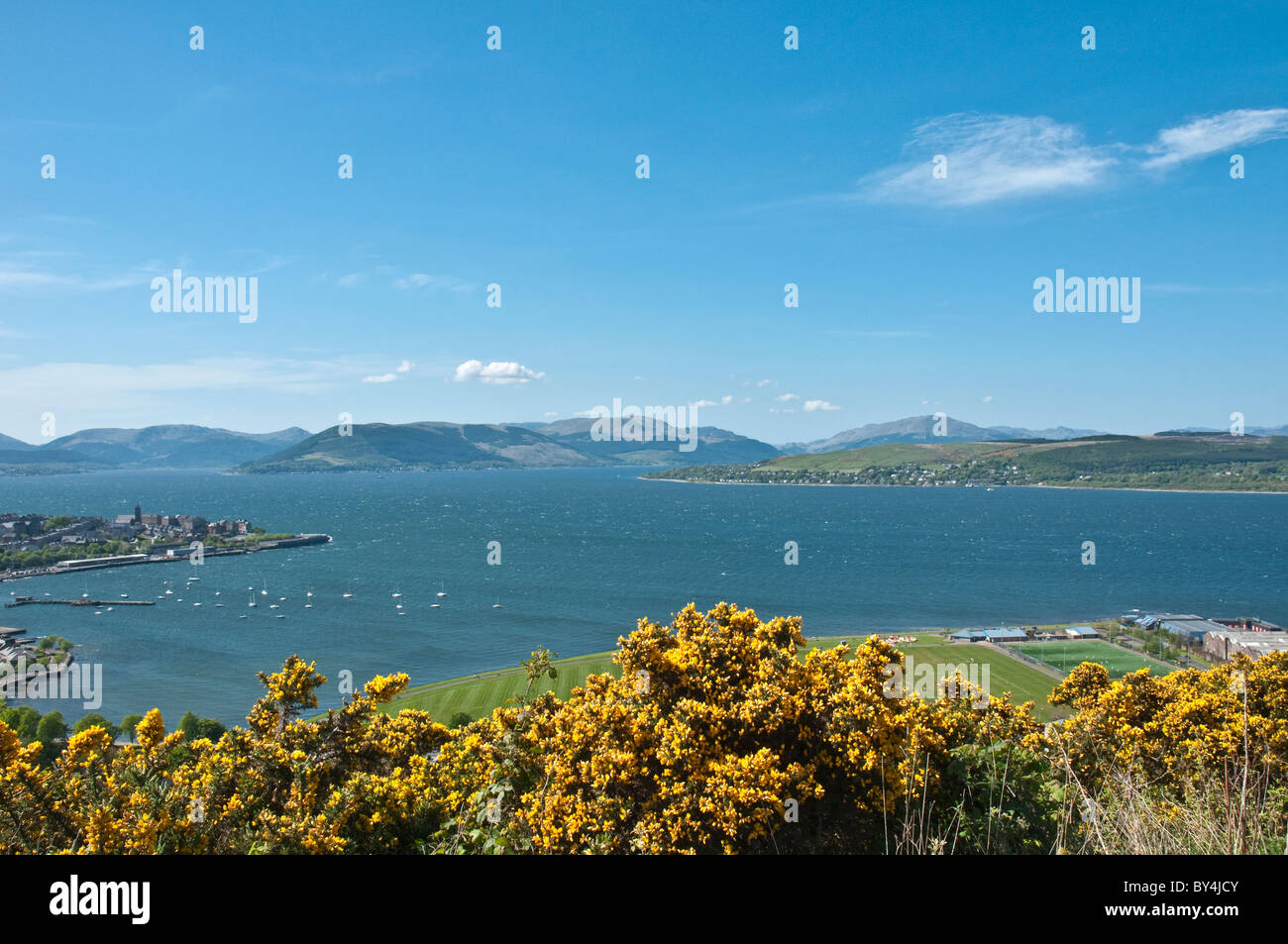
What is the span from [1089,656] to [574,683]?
35616 millimetres

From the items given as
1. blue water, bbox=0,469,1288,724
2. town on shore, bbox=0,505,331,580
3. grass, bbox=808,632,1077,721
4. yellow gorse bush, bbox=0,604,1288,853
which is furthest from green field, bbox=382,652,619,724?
town on shore, bbox=0,505,331,580

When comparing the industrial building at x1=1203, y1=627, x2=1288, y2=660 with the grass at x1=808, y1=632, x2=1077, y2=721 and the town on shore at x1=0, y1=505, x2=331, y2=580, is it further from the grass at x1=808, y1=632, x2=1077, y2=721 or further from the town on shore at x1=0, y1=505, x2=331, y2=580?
the town on shore at x1=0, y1=505, x2=331, y2=580

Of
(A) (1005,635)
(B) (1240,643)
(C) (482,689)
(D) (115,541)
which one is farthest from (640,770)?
(D) (115,541)

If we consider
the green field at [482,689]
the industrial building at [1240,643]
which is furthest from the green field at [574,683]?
the industrial building at [1240,643]

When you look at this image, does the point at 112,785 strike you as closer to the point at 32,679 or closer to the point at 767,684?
the point at 767,684

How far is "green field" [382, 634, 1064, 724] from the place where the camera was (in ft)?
128

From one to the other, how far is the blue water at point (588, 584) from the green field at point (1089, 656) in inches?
348

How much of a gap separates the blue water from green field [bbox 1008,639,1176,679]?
29.0ft

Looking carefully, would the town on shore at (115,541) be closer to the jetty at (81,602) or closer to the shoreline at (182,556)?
the shoreline at (182,556)

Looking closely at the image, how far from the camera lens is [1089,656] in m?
49.4

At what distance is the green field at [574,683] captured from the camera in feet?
128

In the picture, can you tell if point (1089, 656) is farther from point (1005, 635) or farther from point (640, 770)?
point (640, 770)
